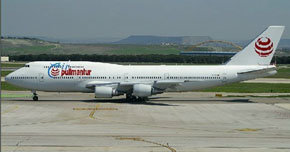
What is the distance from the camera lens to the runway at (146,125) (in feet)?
73.5

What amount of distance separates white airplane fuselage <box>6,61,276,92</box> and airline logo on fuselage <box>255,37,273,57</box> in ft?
4.97

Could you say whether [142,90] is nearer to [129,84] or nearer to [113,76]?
[129,84]

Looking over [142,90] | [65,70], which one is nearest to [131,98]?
[142,90]

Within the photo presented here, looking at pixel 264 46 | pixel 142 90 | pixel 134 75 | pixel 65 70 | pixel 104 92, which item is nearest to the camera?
pixel 142 90

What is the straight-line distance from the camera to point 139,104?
43094 mm

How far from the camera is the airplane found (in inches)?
1778

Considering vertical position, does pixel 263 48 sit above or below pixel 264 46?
below

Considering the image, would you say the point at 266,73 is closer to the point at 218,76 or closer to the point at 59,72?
the point at 218,76

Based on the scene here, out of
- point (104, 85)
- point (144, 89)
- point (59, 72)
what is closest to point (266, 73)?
point (144, 89)

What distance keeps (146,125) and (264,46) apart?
2234cm

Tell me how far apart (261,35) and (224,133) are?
2345 cm

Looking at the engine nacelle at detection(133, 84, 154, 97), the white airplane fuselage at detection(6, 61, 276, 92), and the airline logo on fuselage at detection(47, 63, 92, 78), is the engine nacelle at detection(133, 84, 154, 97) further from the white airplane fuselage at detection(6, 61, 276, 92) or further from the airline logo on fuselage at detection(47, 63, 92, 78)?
the airline logo on fuselage at detection(47, 63, 92, 78)

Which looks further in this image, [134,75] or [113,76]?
[134,75]

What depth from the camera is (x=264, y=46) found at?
47.1 meters
